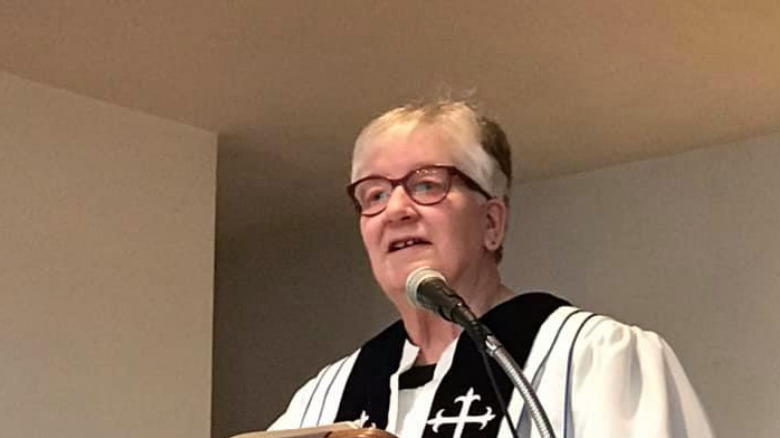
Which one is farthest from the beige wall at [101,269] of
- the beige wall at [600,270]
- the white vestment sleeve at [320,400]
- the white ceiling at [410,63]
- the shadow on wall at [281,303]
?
the white vestment sleeve at [320,400]

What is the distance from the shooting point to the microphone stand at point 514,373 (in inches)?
50.1

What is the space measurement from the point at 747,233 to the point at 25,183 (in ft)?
5.22

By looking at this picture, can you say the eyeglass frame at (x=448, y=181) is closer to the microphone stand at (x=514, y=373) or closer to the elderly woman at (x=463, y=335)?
the elderly woman at (x=463, y=335)

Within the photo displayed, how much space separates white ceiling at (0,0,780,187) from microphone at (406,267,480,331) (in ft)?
3.71

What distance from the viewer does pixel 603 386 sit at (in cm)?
146

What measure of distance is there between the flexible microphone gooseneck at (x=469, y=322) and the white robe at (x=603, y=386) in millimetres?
66

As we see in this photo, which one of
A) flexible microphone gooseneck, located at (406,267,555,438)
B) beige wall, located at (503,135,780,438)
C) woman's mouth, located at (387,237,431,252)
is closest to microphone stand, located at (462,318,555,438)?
flexible microphone gooseneck, located at (406,267,555,438)

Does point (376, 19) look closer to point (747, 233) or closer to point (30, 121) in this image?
point (30, 121)

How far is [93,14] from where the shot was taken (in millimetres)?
2486

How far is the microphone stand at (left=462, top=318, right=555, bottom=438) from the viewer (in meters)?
1.27

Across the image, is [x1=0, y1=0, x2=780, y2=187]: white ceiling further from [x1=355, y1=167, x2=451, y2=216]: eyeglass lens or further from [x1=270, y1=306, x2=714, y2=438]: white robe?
[x1=270, y1=306, x2=714, y2=438]: white robe

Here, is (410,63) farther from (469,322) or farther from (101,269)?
(469,322)

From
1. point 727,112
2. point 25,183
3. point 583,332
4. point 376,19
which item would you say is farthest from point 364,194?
point 727,112

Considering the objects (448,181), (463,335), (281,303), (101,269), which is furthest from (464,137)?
(281,303)
